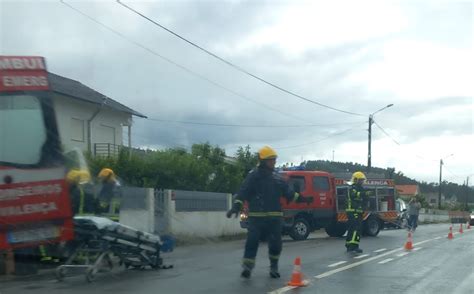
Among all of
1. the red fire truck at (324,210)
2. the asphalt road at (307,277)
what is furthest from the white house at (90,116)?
the asphalt road at (307,277)

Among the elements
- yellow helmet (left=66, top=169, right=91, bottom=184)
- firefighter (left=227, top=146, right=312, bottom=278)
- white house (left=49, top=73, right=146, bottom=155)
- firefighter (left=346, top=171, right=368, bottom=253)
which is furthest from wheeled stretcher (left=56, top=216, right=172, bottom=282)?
white house (left=49, top=73, right=146, bottom=155)

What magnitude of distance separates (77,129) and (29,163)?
2007 cm

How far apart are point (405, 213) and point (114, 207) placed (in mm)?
20679

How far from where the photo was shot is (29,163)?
10.1 meters

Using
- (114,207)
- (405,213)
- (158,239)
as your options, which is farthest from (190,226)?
(405,213)

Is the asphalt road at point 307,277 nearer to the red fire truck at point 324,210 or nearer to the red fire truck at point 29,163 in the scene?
the red fire truck at point 29,163

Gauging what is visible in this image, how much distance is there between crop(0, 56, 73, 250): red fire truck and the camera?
394 inches

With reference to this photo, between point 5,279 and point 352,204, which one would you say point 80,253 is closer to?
point 5,279

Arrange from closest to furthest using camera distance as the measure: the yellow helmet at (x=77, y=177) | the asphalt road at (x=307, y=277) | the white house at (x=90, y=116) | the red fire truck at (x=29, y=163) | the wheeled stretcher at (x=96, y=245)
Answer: the asphalt road at (x=307, y=277)
the red fire truck at (x=29, y=163)
the wheeled stretcher at (x=96, y=245)
the yellow helmet at (x=77, y=177)
the white house at (x=90, y=116)

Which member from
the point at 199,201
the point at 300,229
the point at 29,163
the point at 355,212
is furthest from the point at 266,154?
the point at 199,201

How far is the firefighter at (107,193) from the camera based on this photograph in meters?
12.4

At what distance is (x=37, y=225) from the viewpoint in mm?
10258

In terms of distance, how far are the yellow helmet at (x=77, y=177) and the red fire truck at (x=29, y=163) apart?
186 millimetres

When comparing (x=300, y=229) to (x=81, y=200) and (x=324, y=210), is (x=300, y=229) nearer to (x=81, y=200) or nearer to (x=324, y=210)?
(x=324, y=210)
